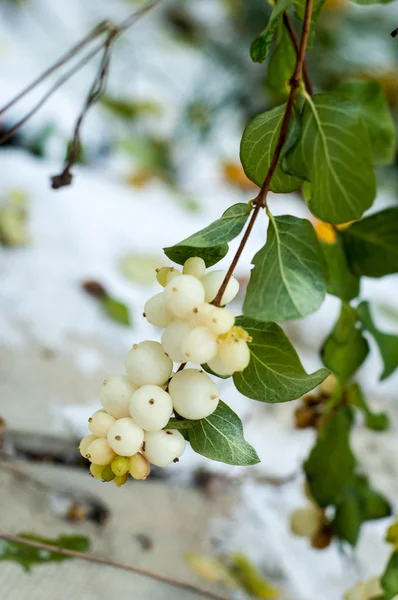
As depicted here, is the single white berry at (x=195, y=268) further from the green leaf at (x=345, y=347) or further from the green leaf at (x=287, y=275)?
the green leaf at (x=345, y=347)

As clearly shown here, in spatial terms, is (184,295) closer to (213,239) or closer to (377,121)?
(213,239)

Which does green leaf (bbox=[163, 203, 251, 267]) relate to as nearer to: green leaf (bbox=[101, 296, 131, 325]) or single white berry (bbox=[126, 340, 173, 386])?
single white berry (bbox=[126, 340, 173, 386])

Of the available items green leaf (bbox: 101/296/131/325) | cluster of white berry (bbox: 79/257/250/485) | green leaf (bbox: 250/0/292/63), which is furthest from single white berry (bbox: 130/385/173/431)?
green leaf (bbox: 101/296/131/325)

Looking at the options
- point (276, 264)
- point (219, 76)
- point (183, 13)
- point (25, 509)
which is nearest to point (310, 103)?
point (276, 264)

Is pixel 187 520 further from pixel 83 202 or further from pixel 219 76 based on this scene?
pixel 219 76

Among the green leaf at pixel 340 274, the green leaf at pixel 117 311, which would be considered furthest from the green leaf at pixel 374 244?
the green leaf at pixel 117 311

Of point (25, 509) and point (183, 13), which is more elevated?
point (183, 13)

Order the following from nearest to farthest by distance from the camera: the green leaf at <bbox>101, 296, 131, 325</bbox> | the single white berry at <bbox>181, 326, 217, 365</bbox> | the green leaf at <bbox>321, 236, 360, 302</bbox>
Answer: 1. the single white berry at <bbox>181, 326, 217, 365</bbox>
2. the green leaf at <bbox>321, 236, 360, 302</bbox>
3. the green leaf at <bbox>101, 296, 131, 325</bbox>
